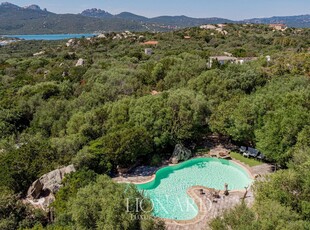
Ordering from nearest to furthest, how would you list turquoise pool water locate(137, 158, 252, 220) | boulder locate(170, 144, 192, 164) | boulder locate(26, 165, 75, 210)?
turquoise pool water locate(137, 158, 252, 220), boulder locate(26, 165, 75, 210), boulder locate(170, 144, 192, 164)

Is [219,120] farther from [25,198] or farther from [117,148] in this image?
[25,198]

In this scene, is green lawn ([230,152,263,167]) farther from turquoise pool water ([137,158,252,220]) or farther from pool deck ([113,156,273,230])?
turquoise pool water ([137,158,252,220])

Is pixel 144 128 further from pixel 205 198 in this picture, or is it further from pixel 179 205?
pixel 205 198

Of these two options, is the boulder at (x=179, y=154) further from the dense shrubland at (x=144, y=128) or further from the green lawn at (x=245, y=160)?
the green lawn at (x=245, y=160)

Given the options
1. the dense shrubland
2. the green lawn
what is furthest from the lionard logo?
the green lawn

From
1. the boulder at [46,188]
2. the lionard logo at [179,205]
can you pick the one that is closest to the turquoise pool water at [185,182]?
the lionard logo at [179,205]
